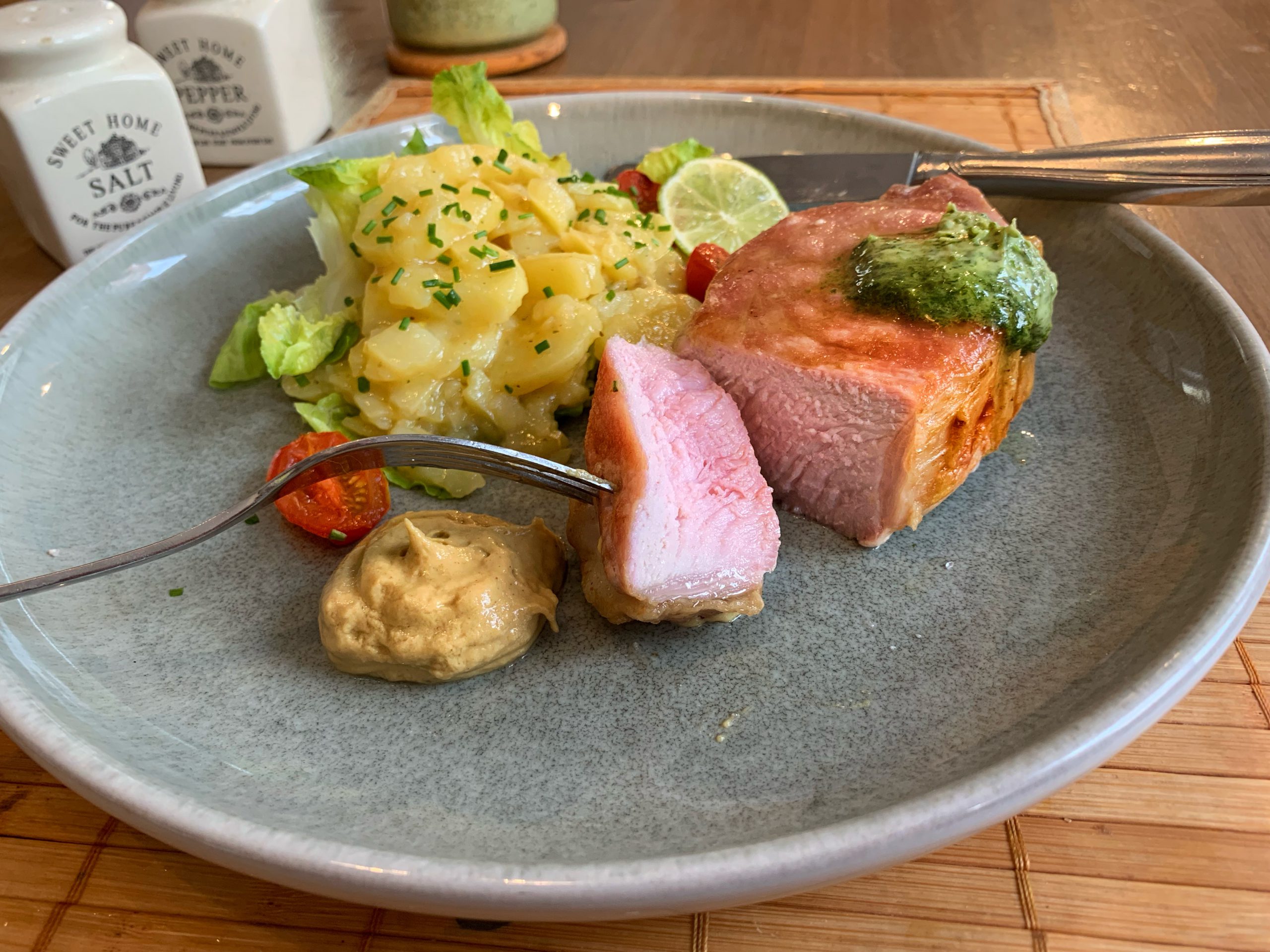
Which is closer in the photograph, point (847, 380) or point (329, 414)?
point (847, 380)

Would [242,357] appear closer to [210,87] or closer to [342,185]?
[342,185]

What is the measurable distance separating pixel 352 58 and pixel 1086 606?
531 centimetres

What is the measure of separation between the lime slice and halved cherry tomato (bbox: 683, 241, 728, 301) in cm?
20

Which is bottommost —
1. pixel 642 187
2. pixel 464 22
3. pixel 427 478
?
pixel 427 478

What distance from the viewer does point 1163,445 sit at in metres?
2.51

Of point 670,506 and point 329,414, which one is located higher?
point 670,506

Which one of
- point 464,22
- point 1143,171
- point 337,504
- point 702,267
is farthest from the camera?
point 464,22

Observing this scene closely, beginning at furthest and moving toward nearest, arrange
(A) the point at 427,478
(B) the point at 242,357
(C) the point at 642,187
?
(C) the point at 642,187 → (B) the point at 242,357 → (A) the point at 427,478

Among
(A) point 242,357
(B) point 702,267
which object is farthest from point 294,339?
(B) point 702,267

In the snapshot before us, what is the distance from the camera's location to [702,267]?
316cm

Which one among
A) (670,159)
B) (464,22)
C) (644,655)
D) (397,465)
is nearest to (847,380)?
(644,655)

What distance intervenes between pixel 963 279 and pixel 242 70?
338cm

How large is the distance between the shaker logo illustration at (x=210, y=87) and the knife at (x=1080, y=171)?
7.75 ft

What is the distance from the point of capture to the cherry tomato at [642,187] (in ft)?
12.0
